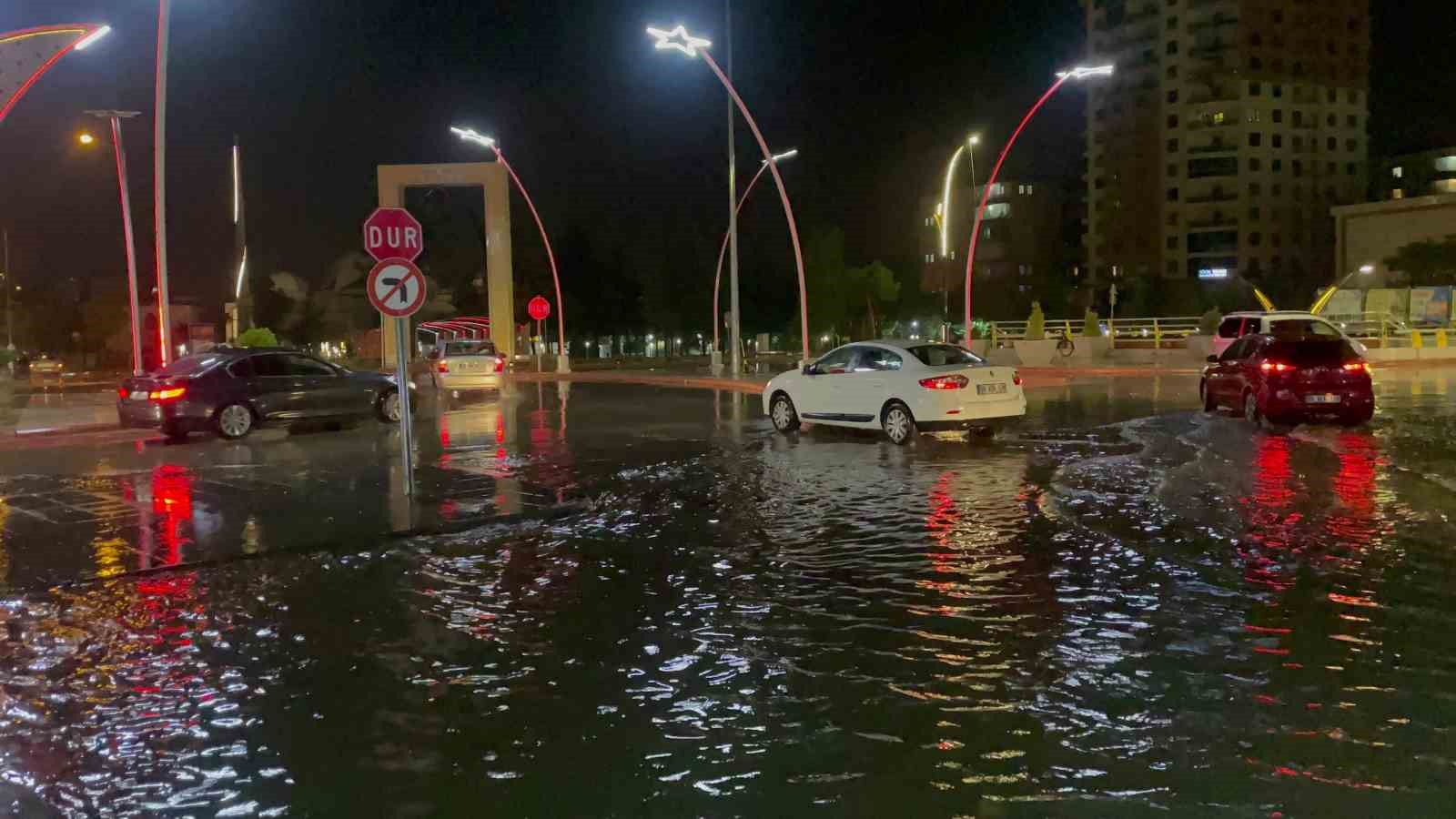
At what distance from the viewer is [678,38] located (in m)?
28.7

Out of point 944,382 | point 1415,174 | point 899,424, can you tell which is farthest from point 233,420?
point 1415,174

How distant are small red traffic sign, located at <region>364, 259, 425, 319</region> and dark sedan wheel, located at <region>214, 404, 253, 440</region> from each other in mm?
9330

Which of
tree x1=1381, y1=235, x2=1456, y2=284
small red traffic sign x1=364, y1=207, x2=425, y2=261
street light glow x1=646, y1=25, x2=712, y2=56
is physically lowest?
small red traffic sign x1=364, y1=207, x2=425, y2=261

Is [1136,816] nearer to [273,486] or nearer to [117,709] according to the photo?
[117,709]

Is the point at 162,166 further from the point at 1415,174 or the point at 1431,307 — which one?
the point at 1415,174

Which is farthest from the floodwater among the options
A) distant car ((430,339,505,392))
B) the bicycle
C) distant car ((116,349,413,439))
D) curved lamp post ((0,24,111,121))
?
the bicycle

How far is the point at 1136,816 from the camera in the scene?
4.22 m

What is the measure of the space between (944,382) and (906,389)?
1.79 feet

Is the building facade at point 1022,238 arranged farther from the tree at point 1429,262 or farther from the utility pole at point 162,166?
the utility pole at point 162,166

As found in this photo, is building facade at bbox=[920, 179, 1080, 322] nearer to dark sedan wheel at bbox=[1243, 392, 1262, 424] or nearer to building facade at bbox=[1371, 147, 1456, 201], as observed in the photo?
building facade at bbox=[1371, 147, 1456, 201]

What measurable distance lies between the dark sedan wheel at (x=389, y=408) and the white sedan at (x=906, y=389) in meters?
7.97

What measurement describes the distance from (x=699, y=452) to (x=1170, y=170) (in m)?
107

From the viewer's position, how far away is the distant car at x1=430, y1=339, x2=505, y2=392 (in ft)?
112

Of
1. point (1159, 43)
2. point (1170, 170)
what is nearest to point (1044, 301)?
point (1170, 170)
